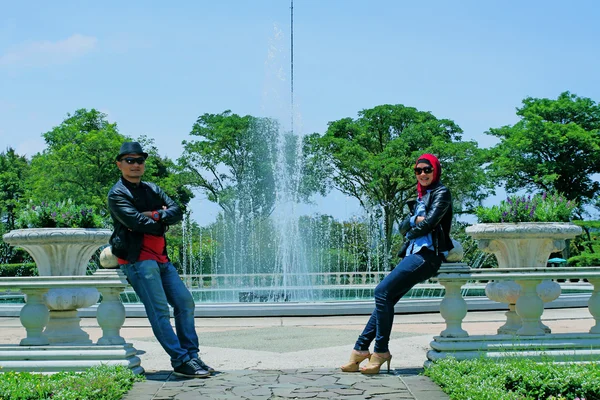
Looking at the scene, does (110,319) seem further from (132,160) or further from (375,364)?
(375,364)

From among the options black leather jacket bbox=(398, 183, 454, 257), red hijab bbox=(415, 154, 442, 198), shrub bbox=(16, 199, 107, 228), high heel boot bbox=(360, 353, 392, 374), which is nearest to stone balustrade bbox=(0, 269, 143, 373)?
shrub bbox=(16, 199, 107, 228)

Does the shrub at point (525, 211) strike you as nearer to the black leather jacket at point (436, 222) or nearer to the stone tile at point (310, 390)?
the black leather jacket at point (436, 222)

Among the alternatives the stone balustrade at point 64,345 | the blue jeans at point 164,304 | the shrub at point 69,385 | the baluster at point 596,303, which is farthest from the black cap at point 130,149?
the baluster at point 596,303

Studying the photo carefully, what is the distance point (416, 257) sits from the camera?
18.9 ft

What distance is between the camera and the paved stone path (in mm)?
5051

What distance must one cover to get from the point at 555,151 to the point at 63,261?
121 ft

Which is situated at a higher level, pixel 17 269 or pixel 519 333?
pixel 519 333

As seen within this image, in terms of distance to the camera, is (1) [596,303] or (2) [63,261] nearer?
(1) [596,303]

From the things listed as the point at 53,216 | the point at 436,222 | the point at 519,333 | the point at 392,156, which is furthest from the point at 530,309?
the point at 392,156

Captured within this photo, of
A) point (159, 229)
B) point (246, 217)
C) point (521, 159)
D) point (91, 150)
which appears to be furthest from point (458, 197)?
point (159, 229)

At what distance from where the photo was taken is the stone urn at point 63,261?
22.5 feet

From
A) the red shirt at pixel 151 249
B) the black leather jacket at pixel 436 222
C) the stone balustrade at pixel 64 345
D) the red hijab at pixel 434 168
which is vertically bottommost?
the stone balustrade at pixel 64 345

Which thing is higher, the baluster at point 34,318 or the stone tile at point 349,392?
the baluster at point 34,318

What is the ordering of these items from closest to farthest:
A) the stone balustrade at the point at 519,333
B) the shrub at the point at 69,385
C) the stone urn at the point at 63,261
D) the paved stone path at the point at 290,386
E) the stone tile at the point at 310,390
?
the shrub at the point at 69,385 → the paved stone path at the point at 290,386 → the stone tile at the point at 310,390 → the stone balustrade at the point at 519,333 → the stone urn at the point at 63,261
